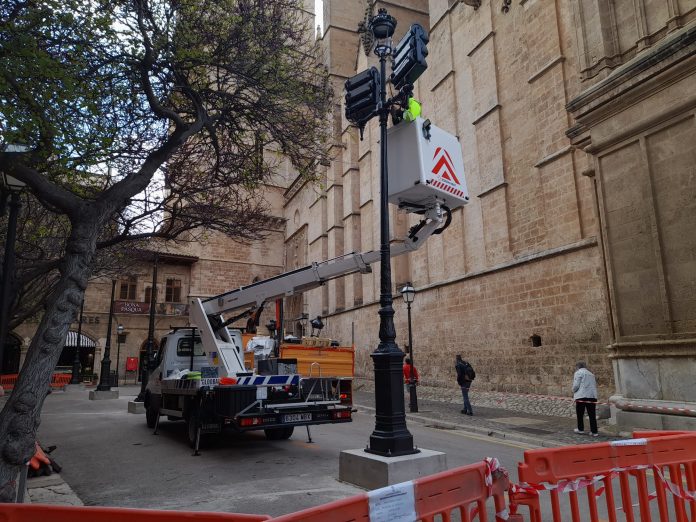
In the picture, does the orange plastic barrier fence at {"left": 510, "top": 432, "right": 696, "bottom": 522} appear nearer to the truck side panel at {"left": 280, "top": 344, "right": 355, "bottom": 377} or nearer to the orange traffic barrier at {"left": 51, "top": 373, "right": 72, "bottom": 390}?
the truck side panel at {"left": 280, "top": 344, "right": 355, "bottom": 377}

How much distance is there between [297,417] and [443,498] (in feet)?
17.6

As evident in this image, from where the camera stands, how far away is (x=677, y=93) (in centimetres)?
929

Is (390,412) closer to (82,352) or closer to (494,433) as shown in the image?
(494,433)

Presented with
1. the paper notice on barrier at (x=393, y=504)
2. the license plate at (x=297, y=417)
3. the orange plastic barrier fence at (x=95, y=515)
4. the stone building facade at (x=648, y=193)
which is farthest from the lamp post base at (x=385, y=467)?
the stone building facade at (x=648, y=193)

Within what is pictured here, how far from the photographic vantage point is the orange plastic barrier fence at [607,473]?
3.29m

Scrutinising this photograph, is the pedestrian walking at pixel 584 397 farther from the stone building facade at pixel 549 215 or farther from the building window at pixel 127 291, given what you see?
the building window at pixel 127 291

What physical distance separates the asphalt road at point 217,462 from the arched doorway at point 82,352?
24146 millimetres

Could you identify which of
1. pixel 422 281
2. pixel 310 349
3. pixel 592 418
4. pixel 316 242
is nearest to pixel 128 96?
pixel 310 349

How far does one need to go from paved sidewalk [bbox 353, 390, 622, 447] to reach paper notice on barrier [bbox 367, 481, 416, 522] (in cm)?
780

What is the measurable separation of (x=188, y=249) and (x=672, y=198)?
122 feet

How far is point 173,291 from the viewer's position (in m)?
39.8

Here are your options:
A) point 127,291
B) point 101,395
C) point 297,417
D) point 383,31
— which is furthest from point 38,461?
point 127,291

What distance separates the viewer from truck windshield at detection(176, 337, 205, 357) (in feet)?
35.4

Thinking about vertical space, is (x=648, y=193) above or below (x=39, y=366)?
above
